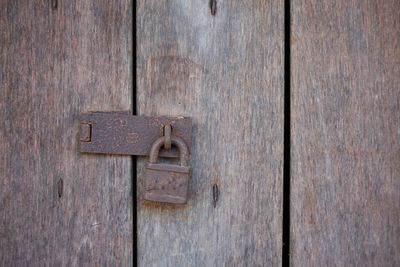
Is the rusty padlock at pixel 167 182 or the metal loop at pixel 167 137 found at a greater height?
the metal loop at pixel 167 137

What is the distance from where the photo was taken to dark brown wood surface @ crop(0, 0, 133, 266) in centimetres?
79

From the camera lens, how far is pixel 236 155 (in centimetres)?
77

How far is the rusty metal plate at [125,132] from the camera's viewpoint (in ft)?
2.49

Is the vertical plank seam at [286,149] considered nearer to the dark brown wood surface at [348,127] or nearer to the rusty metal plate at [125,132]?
the dark brown wood surface at [348,127]

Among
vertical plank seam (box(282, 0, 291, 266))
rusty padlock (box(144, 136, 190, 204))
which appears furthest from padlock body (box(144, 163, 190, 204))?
vertical plank seam (box(282, 0, 291, 266))

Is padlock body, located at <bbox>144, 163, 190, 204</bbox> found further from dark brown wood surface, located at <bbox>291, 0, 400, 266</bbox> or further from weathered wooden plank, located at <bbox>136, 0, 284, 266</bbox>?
dark brown wood surface, located at <bbox>291, 0, 400, 266</bbox>

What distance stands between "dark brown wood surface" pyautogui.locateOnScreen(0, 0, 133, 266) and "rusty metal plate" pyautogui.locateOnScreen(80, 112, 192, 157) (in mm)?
20

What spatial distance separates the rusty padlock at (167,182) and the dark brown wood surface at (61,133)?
80 millimetres

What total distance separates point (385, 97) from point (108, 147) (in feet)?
1.52

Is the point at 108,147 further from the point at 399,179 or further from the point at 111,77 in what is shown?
the point at 399,179

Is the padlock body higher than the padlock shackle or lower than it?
lower

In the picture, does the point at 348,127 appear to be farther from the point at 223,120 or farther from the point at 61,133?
the point at 61,133

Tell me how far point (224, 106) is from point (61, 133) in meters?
0.28

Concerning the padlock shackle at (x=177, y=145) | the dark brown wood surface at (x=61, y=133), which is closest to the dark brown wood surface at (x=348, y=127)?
the padlock shackle at (x=177, y=145)
